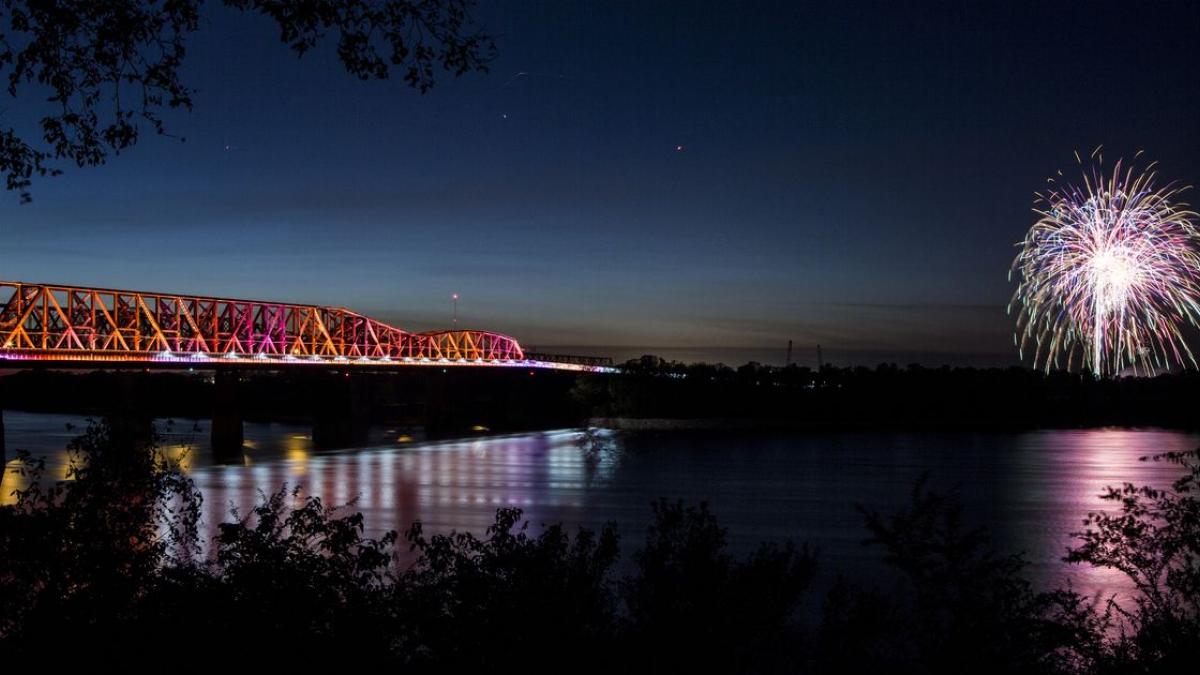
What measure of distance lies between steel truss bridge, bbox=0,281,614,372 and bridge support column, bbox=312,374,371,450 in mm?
2176

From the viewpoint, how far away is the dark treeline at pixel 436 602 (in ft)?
27.3

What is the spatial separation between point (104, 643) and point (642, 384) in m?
96.9

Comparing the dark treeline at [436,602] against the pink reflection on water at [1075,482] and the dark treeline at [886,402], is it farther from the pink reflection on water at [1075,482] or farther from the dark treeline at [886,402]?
the dark treeline at [886,402]

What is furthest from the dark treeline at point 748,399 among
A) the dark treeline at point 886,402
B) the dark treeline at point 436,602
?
the dark treeline at point 436,602

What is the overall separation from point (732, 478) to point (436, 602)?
4407 cm

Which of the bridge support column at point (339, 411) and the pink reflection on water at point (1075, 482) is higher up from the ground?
the bridge support column at point (339, 411)

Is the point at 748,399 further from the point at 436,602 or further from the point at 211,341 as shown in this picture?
the point at 436,602

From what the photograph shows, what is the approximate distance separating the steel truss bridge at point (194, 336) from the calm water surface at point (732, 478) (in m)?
6.59

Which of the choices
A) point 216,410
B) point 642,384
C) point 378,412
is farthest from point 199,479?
point 378,412

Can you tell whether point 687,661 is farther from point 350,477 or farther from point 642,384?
point 642,384

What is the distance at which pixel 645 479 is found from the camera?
52.4 meters

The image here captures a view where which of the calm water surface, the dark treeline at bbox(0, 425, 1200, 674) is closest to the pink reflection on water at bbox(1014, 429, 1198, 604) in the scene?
the calm water surface

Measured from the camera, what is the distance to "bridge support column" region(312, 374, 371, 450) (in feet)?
271

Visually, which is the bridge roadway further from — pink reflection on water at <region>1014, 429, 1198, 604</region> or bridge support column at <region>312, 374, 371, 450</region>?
pink reflection on water at <region>1014, 429, 1198, 604</region>
